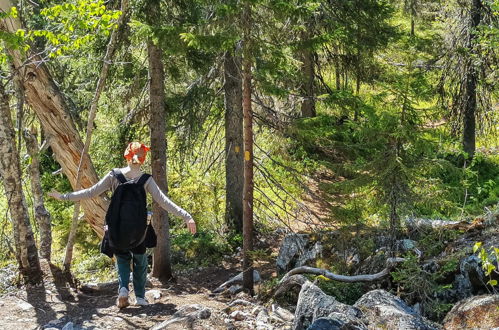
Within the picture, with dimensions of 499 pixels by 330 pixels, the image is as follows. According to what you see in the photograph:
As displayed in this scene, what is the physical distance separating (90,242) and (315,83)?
299 inches

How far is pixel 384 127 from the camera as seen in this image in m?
8.44

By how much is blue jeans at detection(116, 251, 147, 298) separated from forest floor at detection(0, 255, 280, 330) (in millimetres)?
332

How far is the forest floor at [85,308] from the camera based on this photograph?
6160 mm

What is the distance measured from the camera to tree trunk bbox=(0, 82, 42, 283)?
693cm

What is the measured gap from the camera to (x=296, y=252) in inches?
416

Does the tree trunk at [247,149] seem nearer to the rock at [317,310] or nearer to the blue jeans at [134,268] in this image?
the rock at [317,310]

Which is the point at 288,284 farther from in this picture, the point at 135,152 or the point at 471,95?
the point at 471,95

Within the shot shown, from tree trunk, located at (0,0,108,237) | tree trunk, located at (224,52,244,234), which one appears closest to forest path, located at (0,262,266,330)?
tree trunk, located at (0,0,108,237)

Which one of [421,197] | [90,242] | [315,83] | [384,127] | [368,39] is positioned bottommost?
[90,242]

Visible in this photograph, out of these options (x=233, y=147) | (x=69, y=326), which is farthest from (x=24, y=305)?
(x=233, y=147)

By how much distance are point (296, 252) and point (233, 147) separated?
326 centimetres

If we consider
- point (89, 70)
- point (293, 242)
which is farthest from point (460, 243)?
point (89, 70)

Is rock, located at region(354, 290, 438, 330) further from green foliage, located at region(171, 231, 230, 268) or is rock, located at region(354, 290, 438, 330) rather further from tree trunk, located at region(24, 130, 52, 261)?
green foliage, located at region(171, 231, 230, 268)

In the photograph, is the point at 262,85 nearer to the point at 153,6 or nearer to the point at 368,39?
the point at 153,6
